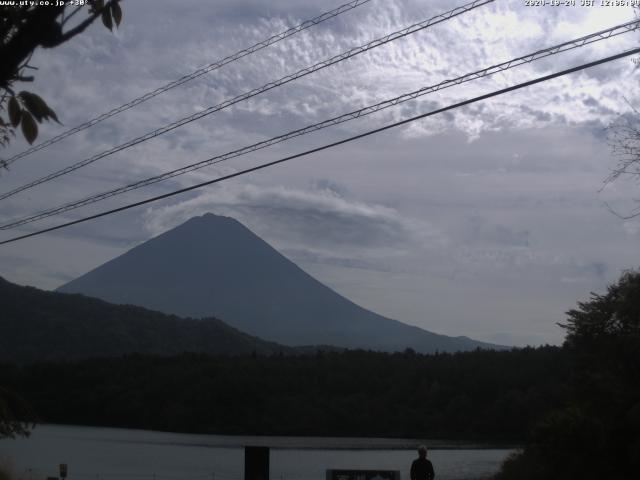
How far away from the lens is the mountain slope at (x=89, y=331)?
97.7m

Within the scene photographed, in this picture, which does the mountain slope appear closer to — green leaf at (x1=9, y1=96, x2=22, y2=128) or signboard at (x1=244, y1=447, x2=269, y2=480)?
signboard at (x1=244, y1=447, x2=269, y2=480)

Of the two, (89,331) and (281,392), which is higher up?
(89,331)

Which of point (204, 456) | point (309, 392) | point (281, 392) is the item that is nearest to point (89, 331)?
point (281, 392)

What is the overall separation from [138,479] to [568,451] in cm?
2050

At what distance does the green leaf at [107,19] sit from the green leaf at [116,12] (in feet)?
0.07

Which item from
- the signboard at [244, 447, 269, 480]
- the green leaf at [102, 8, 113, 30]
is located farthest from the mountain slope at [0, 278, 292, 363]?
the green leaf at [102, 8, 113, 30]

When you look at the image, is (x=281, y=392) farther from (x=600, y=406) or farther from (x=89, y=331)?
(x=600, y=406)

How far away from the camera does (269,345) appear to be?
135000mm

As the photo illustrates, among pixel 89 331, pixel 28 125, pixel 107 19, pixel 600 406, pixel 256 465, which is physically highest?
pixel 89 331

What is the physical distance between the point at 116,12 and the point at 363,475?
10.1m

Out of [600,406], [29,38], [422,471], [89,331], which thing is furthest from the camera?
[89,331]

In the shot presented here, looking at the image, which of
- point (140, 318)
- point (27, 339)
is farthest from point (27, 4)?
point (140, 318)

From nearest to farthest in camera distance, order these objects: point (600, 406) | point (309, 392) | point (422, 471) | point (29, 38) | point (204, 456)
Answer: point (29, 38) < point (422, 471) < point (600, 406) < point (204, 456) < point (309, 392)

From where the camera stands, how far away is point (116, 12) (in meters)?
3.97
